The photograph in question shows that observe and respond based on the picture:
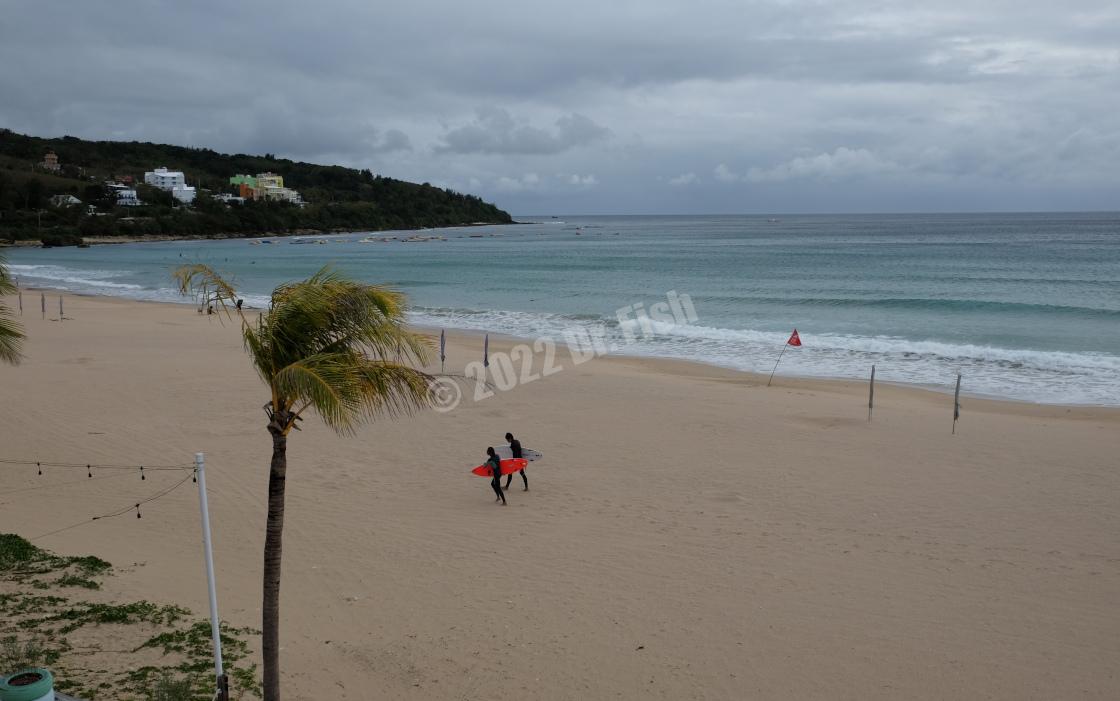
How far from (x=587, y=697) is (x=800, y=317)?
90.2ft

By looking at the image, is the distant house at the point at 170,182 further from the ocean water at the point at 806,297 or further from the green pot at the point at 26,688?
the green pot at the point at 26,688

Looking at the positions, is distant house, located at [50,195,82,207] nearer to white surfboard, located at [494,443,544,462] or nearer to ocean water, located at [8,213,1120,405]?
ocean water, located at [8,213,1120,405]

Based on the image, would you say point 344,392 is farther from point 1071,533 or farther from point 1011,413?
point 1011,413

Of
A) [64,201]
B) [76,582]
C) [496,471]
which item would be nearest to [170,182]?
[64,201]

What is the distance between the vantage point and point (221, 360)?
2053 cm

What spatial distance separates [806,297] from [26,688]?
36761 millimetres

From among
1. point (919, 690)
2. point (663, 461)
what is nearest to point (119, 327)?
point (663, 461)

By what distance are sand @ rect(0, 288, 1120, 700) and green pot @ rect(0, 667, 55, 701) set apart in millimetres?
1622

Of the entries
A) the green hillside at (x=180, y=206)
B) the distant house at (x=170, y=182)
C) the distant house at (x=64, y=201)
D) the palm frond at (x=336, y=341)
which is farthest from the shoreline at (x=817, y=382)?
the distant house at (x=170, y=182)

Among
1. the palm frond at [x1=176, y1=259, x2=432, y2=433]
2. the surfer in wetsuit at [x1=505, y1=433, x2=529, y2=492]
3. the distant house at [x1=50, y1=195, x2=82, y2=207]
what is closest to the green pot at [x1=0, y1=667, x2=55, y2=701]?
the palm frond at [x1=176, y1=259, x2=432, y2=433]

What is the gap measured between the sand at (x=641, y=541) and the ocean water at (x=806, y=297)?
127 inches

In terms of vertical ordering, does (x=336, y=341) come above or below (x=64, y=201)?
below

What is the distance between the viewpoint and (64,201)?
114438mm

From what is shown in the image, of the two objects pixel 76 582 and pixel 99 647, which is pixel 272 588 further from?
pixel 76 582
